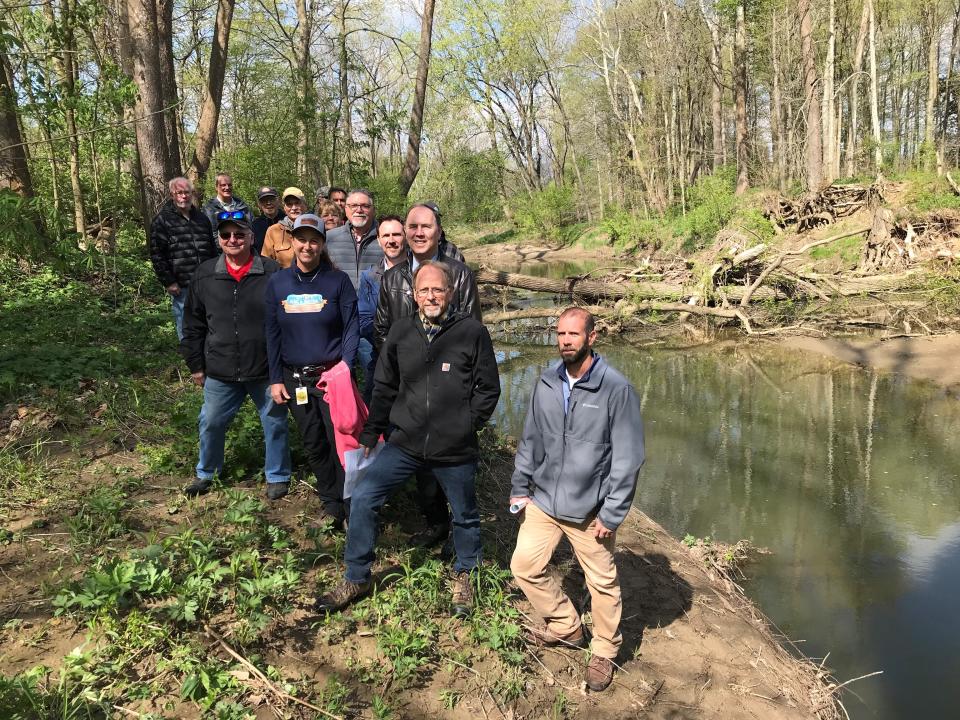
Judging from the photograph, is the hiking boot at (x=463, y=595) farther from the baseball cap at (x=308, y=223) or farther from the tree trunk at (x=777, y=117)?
the tree trunk at (x=777, y=117)

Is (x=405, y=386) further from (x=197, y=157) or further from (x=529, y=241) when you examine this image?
(x=529, y=241)

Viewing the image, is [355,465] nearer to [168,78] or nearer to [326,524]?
[326,524]

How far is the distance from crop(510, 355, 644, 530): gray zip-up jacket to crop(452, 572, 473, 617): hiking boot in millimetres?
704

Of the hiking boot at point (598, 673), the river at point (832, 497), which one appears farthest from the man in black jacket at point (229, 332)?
the river at point (832, 497)

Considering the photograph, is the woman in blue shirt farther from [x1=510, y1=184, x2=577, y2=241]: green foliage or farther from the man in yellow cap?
[x1=510, y1=184, x2=577, y2=241]: green foliage

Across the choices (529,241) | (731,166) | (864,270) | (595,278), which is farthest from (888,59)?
(595,278)

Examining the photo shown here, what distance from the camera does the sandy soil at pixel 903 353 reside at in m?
9.20

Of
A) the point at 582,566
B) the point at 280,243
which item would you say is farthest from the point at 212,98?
the point at 582,566

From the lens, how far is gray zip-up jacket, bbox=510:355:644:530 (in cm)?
288

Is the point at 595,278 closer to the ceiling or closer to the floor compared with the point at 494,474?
closer to the ceiling

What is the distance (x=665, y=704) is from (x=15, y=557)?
11.7 feet

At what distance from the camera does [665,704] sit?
3119 mm

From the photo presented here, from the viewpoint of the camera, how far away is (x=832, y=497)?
5859 millimetres

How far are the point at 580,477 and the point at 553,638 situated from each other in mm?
1005
